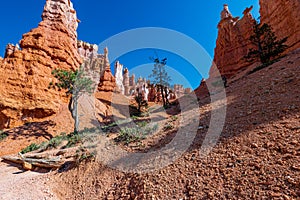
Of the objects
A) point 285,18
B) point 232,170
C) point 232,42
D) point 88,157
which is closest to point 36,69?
point 88,157

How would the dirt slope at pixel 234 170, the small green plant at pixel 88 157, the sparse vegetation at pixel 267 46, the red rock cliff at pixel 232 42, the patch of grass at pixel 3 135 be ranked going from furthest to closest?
the red rock cliff at pixel 232 42
the sparse vegetation at pixel 267 46
the patch of grass at pixel 3 135
the small green plant at pixel 88 157
the dirt slope at pixel 234 170

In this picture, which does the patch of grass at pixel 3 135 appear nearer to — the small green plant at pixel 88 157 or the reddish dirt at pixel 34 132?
the reddish dirt at pixel 34 132

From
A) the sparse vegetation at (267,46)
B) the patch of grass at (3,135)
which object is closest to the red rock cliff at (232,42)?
the sparse vegetation at (267,46)

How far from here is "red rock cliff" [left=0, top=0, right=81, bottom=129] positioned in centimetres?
1852

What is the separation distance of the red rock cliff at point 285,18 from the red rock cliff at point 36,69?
3392 cm

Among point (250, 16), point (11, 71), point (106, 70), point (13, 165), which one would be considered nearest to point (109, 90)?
point (106, 70)

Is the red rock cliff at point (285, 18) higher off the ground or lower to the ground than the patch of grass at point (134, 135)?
higher

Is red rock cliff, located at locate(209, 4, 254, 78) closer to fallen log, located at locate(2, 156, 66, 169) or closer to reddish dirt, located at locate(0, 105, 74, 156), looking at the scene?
reddish dirt, located at locate(0, 105, 74, 156)

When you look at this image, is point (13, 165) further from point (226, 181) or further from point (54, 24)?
point (54, 24)

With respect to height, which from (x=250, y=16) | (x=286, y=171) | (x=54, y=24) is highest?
(x=54, y=24)

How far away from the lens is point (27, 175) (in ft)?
22.9

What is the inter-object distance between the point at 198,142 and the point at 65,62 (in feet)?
88.1

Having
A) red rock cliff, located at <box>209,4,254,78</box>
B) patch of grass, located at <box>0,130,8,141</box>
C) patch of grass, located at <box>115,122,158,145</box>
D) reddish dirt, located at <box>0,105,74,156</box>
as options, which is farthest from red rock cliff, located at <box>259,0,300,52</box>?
patch of grass, located at <box>0,130,8,141</box>

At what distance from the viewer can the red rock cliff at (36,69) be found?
729 inches
